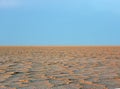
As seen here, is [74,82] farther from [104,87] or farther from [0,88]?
[0,88]

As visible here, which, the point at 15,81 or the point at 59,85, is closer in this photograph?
the point at 59,85

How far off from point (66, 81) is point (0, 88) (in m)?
0.80

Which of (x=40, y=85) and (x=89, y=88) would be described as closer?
(x=89, y=88)

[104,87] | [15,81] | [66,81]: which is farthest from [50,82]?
[104,87]

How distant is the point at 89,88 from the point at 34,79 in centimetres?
88

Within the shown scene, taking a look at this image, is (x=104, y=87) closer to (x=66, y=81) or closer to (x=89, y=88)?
(x=89, y=88)

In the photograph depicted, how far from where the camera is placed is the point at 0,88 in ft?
8.59

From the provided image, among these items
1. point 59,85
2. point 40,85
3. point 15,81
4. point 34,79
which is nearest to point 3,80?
point 15,81

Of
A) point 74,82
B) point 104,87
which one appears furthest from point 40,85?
point 104,87

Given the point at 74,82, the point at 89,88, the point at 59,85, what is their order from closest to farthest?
the point at 89,88, the point at 59,85, the point at 74,82

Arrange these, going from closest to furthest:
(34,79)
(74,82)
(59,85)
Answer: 1. (59,85)
2. (74,82)
3. (34,79)

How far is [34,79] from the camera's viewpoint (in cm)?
320

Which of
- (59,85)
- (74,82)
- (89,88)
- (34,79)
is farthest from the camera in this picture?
(34,79)

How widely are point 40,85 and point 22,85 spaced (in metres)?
0.20
